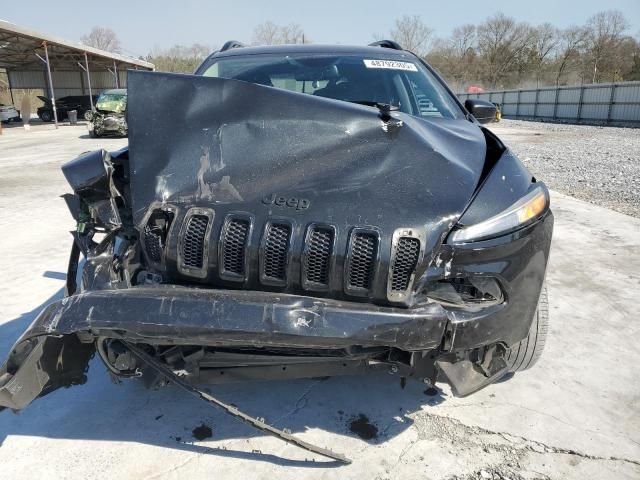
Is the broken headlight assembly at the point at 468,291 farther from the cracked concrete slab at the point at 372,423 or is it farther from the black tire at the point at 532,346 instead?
the cracked concrete slab at the point at 372,423

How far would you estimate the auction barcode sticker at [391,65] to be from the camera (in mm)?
3425

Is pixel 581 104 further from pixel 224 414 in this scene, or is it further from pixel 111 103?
pixel 224 414

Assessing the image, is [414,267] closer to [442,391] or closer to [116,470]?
[442,391]

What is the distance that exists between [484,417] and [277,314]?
1.39 meters

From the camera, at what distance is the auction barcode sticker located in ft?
11.2

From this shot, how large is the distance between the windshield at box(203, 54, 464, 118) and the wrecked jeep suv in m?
0.87

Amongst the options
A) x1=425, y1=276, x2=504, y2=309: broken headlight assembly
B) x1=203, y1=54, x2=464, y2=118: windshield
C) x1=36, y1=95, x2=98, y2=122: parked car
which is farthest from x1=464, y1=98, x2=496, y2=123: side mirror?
x1=36, y1=95, x2=98, y2=122: parked car

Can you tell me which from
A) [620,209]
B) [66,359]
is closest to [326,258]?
[66,359]

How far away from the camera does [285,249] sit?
184 centimetres

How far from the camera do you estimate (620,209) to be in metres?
7.00

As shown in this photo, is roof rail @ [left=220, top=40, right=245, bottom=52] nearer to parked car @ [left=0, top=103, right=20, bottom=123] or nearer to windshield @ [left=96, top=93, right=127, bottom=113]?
windshield @ [left=96, top=93, right=127, bottom=113]

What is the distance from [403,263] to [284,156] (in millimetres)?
706

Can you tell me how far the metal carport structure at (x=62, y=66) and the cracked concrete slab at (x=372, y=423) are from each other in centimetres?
3006

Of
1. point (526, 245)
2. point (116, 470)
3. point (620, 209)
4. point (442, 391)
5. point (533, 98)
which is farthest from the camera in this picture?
point (533, 98)
